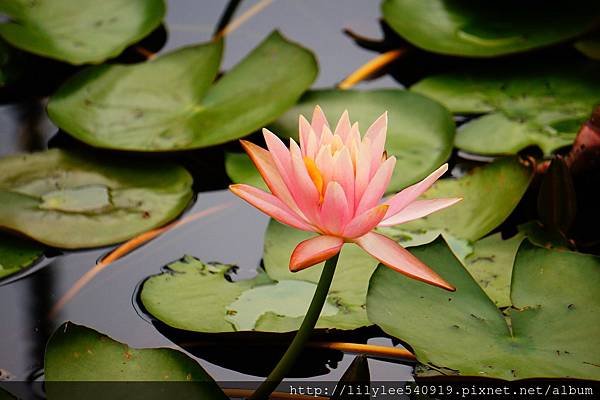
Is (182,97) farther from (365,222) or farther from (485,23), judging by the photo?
(365,222)

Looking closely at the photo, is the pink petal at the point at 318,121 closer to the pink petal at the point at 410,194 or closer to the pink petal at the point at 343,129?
the pink petal at the point at 343,129


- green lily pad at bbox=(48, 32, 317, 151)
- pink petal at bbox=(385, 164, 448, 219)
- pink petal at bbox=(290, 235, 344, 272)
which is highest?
pink petal at bbox=(385, 164, 448, 219)

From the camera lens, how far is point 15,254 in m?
1.40

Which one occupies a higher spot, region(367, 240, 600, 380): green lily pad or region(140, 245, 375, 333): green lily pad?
region(367, 240, 600, 380): green lily pad

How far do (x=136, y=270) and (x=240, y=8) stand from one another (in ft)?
3.17

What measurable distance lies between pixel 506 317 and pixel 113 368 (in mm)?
575

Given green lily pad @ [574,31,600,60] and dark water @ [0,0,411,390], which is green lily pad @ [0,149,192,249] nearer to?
dark water @ [0,0,411,390]

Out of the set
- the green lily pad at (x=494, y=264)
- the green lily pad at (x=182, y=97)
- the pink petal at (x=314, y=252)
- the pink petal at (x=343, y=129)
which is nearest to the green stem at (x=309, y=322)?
the pink petal at (x=314, y=252)

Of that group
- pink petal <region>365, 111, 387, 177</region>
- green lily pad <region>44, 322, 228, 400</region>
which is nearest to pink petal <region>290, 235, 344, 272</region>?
pink petal <region>365, 111, 387, 177</region>

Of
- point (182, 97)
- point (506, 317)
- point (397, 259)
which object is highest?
point (397, 259)

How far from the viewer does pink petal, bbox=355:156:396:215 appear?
3.06 feet

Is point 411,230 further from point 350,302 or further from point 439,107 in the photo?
point 439,107

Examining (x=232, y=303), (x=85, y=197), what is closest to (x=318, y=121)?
(x=232, y=303)

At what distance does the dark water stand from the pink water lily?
316mm
